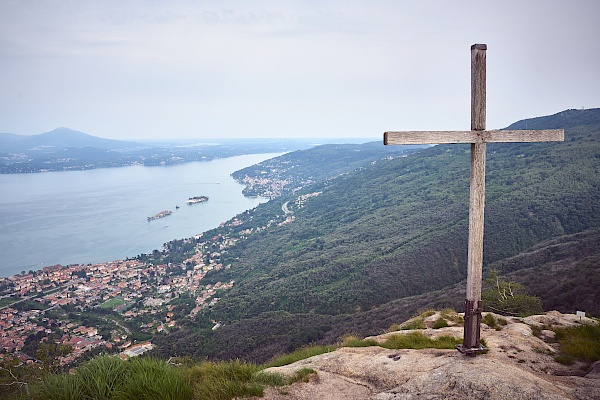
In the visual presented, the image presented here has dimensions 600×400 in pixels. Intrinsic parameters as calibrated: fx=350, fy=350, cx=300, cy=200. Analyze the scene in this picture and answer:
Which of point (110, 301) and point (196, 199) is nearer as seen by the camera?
point (110, 301)

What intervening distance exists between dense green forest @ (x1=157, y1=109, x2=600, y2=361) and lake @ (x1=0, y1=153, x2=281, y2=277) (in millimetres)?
20683

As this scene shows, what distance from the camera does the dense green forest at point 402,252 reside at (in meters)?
23.8

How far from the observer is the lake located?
6278cm

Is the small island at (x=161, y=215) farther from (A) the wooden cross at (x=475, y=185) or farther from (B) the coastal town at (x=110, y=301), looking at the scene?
(A) the wooden cross at (x=475, y=185)

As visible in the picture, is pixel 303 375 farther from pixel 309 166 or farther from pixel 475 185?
pixel 309 166

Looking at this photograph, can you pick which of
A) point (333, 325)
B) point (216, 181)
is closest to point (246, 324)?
point (333, 325)

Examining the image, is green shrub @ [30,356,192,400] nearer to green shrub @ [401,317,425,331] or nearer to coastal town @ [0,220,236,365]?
green shrub @ [401,317,425,331]

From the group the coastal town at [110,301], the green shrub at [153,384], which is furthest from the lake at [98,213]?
the green shrub at [153,384]

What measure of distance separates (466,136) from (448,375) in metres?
2.74

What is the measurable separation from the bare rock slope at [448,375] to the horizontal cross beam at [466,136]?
2561 millimetres

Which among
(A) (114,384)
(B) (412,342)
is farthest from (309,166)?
(A) (114,384)

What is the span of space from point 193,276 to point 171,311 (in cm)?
1543

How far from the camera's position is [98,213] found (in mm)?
92750

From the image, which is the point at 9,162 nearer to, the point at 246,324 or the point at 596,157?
the point at 246,324
